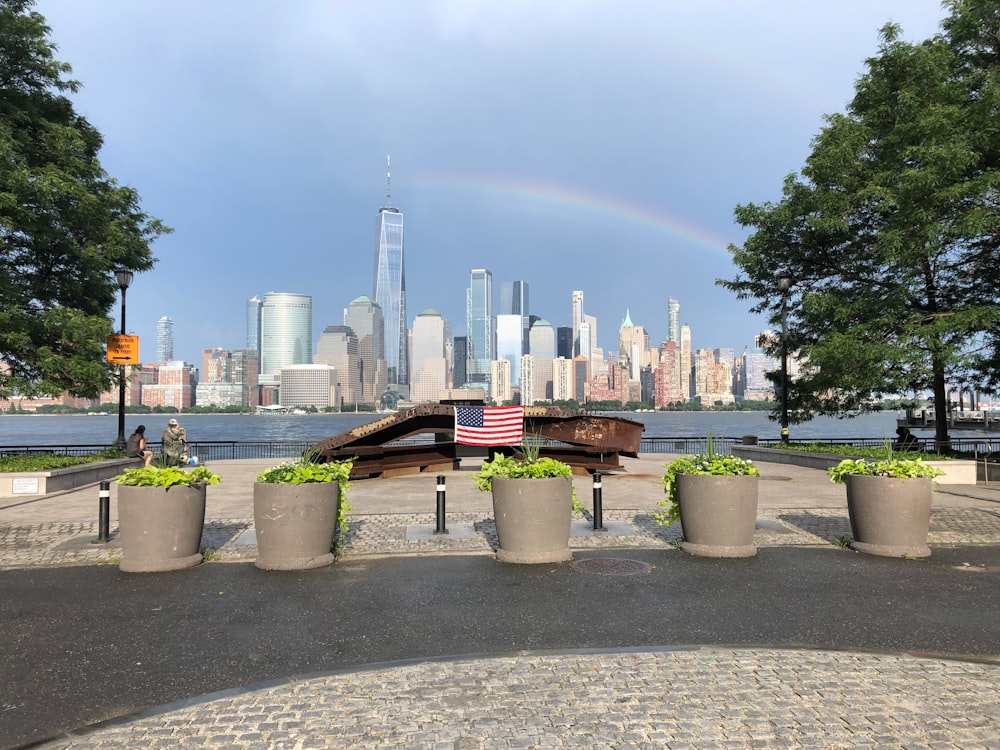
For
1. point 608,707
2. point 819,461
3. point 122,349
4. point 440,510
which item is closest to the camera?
point 608,707

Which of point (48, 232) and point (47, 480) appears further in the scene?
point (48, 232)

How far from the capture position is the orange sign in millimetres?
20250

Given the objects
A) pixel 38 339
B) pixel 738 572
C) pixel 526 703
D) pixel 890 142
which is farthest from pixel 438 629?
pixel 890 142

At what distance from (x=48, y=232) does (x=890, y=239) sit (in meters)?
25.0

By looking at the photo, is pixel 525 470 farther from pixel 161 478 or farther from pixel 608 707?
pixel 161 478

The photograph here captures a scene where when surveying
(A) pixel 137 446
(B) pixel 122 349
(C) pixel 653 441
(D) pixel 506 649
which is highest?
(B) pixel 122 349

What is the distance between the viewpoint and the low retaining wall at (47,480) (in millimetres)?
15523

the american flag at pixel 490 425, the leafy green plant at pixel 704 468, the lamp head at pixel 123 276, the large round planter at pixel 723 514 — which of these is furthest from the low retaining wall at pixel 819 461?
the lamp head at pixel 123 276

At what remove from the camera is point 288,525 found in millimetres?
8141

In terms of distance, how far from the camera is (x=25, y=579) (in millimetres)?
7766

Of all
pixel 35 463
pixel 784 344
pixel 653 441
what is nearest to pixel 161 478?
pixel 35 463

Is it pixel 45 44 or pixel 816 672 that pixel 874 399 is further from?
pixel 45 44

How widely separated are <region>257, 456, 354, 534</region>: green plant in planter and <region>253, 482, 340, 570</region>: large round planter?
147mm

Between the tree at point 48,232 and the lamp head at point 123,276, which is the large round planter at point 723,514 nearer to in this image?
the tree at point 48,232
